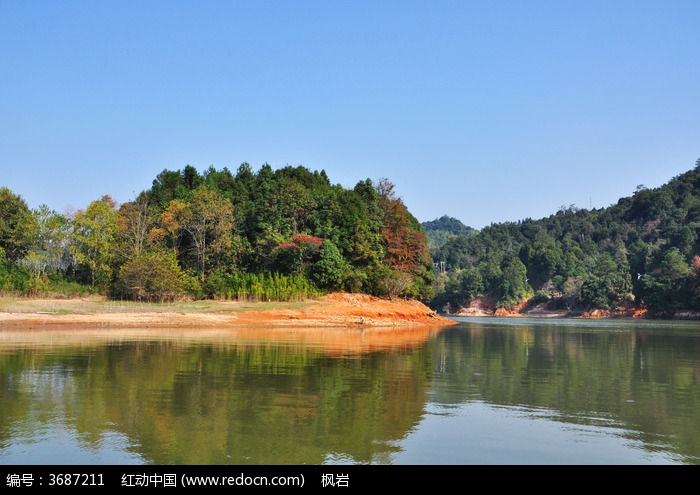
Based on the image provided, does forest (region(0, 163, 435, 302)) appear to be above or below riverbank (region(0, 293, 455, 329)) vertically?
above

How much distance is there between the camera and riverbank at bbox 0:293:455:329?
4128 cm

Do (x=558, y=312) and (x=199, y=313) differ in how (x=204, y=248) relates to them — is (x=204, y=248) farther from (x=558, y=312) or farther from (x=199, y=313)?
(x=558, y=312)

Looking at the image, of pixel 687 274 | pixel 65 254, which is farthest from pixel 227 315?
pixel 687 274

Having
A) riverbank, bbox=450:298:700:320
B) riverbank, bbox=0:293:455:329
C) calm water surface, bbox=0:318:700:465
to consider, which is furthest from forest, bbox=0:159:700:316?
riverbank, bbox=450:298:700:320

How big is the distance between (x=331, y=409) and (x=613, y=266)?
157m

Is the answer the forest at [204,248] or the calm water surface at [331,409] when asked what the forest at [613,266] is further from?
the calm water surface at [331,409]

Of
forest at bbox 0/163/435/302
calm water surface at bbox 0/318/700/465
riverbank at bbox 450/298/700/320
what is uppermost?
forest at bbox 0/163/435/302

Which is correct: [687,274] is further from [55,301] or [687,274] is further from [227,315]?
[55,301]

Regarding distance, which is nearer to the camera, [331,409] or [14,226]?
[331,409]

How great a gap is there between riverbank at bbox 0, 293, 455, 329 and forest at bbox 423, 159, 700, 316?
3236 inches

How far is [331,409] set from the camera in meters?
14.5

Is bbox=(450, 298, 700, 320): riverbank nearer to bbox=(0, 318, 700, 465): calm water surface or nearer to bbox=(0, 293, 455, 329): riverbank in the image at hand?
bbox=(0, 293, 455, 329): riverbank

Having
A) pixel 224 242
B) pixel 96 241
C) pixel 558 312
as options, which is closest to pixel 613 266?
pixel 558 312

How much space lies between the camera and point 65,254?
206 ft
